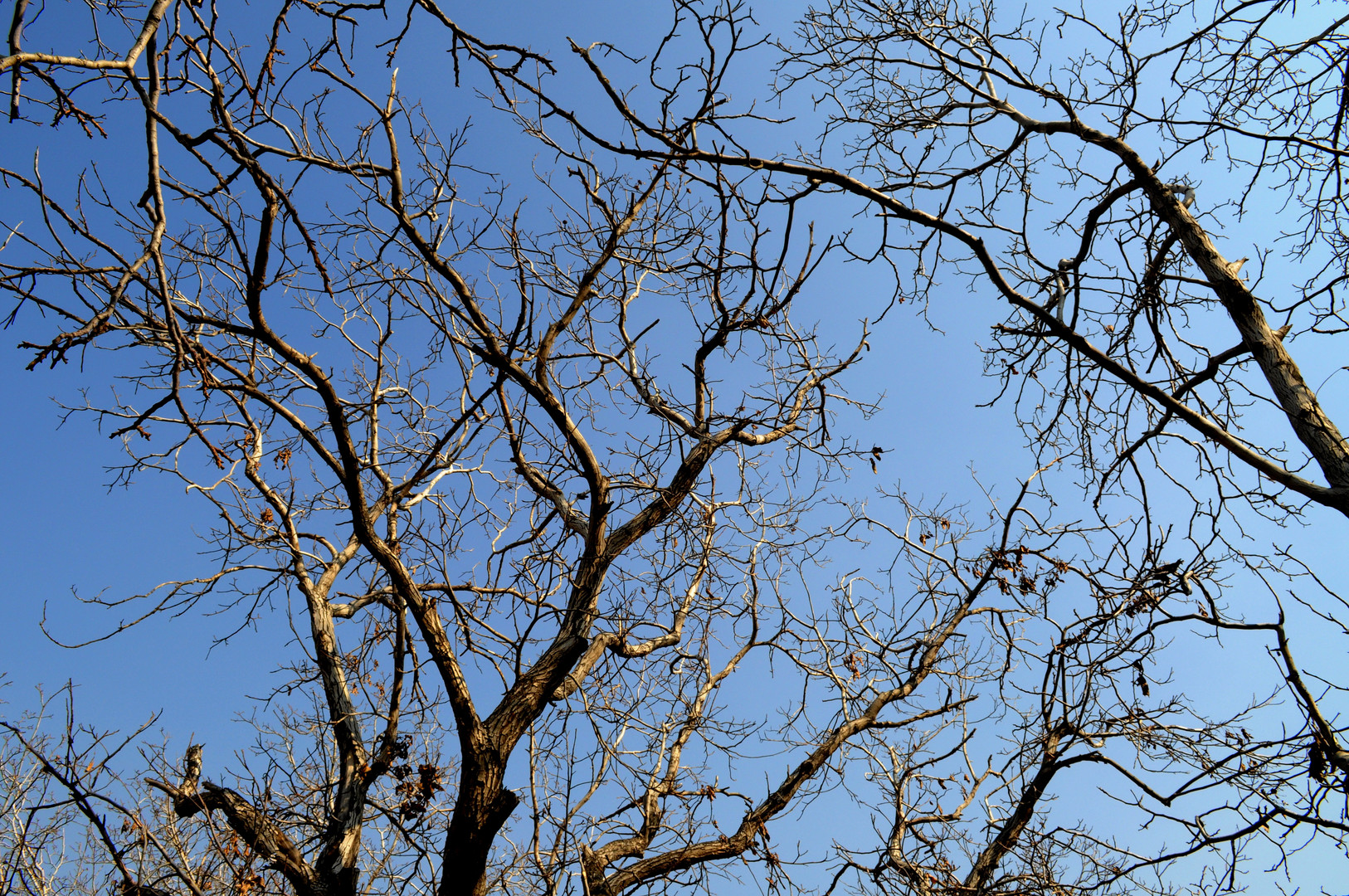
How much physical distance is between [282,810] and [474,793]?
166cm

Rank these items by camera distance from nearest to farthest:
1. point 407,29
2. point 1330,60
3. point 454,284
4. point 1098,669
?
1. point 407,29
2. point 1330,60
3. point 1098,669
4. point 454,284

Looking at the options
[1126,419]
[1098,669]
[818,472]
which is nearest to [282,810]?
[818,472]

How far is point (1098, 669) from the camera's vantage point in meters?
4.18

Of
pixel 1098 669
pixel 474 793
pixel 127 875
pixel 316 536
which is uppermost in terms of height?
pixel 316 536

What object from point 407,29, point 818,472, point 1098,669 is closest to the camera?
point 407,29

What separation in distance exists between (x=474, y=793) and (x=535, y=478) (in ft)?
7.78

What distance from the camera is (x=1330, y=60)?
3443 mm

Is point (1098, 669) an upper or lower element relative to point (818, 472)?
lower

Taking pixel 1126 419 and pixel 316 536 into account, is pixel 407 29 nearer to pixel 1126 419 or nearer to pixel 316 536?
pixel 1126 419

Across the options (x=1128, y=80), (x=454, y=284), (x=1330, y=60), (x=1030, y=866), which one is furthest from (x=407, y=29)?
(x=1030, y=866)

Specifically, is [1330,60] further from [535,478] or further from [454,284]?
[535,478]

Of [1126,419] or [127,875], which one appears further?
[1126,419]

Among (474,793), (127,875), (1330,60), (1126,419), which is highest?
(1330,60)

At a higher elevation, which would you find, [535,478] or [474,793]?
[535,478]
